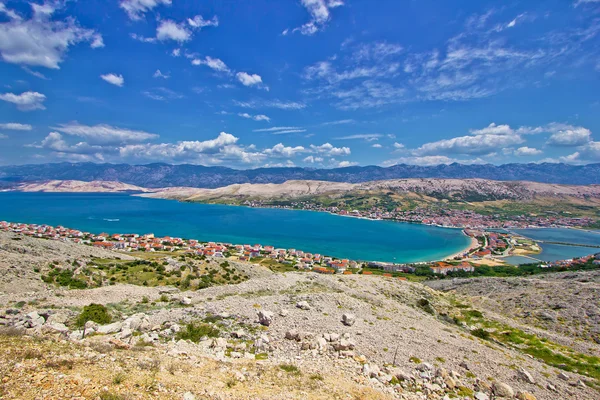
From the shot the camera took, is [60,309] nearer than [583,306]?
Yes

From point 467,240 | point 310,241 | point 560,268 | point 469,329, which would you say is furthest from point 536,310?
point 467,240

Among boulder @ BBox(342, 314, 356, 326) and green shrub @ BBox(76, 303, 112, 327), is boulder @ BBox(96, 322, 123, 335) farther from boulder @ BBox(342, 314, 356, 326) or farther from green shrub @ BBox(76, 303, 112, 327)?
boulder @ BBox(342, 314, 356, 326)

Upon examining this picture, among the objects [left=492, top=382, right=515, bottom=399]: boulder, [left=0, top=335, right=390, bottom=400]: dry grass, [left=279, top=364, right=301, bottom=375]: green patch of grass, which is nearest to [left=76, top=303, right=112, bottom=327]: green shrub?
[left=0, top=335, right=390, bottom=400]: dry grass

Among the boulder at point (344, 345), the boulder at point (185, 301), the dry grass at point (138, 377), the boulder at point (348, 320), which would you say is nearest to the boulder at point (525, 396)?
the dry grass at point (138, 377)

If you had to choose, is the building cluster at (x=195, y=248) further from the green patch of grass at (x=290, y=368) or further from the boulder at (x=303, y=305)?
the green patch of grass at (x=290, y=368)

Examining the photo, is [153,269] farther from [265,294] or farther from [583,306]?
[583,306]

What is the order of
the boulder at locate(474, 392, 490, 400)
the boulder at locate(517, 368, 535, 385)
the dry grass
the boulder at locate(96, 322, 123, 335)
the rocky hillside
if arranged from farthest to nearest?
1. the boulder at locate(517, 368, 535, 385)
2. the boulder at locate(96, 322, 123, 335)
3. the boulder at locate(474, 392, 490, 400)
4. the rocky hillside
5. the dry grass
